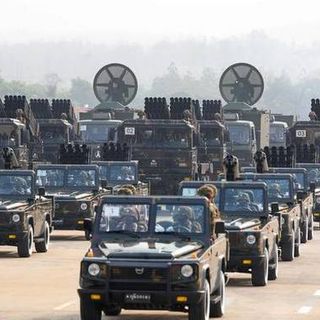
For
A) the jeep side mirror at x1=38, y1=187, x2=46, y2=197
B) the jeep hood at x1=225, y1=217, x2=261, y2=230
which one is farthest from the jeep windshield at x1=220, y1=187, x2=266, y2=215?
the jeep side mirror at x1=38, y1=187, x2=46, y2=197

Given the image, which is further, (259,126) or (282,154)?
(259,126)

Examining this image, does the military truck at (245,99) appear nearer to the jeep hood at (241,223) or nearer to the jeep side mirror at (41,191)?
the jeep side mirror at (41,191)

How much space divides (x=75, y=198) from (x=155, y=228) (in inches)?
683

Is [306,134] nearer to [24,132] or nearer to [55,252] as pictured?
[24,132]

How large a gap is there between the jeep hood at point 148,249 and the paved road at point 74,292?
1.03m

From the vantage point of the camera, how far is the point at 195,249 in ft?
64.6

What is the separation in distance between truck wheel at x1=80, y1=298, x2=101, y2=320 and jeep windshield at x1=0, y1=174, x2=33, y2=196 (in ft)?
45.5

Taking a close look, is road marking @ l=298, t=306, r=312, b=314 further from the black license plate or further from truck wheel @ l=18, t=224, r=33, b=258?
truck wheel @ l=18, t=224, r=33, b=258

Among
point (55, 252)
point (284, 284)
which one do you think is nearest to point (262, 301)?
point (284, 284)

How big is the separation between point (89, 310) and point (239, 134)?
37749 millimetres

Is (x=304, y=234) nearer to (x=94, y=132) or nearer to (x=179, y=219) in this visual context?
(x=179, y=219)

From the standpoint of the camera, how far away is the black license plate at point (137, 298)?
61.6 feet

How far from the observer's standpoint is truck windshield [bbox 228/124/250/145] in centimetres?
5616

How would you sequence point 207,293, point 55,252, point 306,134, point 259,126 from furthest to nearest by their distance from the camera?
point 259,126
point 306,134
point 55,252
point 207,293
